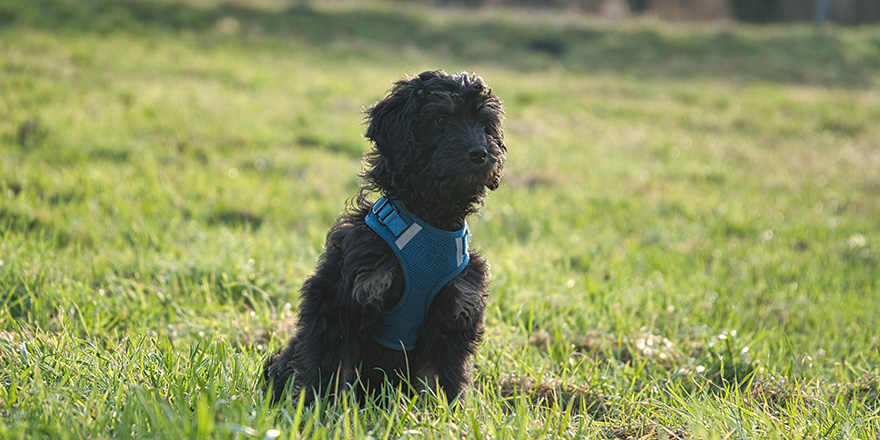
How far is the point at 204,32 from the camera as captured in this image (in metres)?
21.5

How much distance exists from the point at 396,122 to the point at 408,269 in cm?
74

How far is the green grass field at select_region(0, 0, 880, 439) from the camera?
3207mm

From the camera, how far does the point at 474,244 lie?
24.3 ft

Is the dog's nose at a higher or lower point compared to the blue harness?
higher

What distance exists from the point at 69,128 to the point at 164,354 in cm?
676

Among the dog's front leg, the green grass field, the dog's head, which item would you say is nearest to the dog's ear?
the dog's head

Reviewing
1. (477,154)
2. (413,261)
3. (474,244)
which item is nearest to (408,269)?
(413,261)

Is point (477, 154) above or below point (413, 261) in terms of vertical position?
above

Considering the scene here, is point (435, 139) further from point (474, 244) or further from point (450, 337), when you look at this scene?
point (474, 244)

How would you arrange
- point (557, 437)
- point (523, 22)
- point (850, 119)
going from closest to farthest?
point (557, 437) → point (850, 119) → point (523, 22)

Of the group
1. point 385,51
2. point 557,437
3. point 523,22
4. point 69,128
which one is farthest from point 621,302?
point 523,22

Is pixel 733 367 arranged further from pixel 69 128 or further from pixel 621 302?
pixel 69 128

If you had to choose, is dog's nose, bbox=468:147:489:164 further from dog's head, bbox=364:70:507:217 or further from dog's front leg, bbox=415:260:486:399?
dog's front leg, bbox=415:260:486:399

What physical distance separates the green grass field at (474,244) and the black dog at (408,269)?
0.70ft
